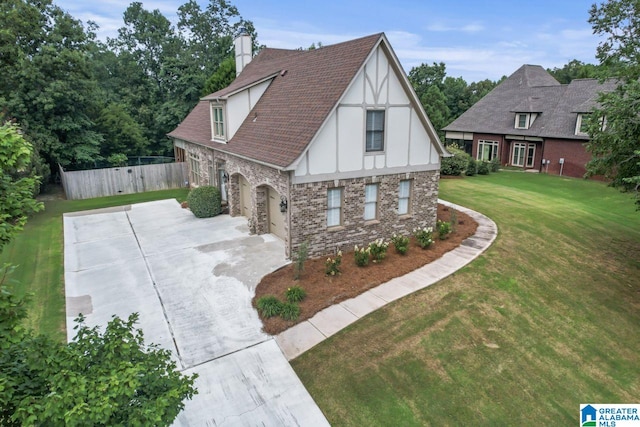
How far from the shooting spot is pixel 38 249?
1568 cm

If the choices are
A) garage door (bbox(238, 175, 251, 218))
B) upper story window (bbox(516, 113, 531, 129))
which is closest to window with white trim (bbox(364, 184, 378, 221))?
garage door (bbox(238, 175, 251, 218))

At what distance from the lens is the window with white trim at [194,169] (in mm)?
24281

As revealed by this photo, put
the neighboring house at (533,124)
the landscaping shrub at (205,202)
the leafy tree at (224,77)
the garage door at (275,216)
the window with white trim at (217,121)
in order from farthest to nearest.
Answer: the leafy tree at (224,77) → the neighboring house at (533,124) → the window with white trim at (217,121) → the landscaping shrub at (205,202) → the garage door at (275,216)

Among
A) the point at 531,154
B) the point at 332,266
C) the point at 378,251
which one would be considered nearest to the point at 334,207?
the point at 378,251

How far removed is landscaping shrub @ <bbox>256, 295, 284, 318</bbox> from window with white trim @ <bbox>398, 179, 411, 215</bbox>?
6.98m

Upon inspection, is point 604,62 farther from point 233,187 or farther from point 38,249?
point 38,249

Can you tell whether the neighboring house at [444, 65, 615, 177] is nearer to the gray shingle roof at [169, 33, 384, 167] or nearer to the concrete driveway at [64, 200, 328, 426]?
the gray shingle roof at [169, 33, 384, 167]

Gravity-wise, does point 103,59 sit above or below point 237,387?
above

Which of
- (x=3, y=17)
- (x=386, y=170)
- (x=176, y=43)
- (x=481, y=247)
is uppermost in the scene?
(x=176, y=43)

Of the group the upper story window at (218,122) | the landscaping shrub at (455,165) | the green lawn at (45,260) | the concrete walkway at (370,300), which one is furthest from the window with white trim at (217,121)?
the landscaping shrub at (455,165)

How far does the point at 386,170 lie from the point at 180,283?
8176 mm

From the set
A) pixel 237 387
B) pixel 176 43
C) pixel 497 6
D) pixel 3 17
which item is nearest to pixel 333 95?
pixel 237 387

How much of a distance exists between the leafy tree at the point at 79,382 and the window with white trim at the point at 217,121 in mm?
16111

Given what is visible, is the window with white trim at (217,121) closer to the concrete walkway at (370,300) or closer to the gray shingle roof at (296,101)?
the gray shingle roof at (296,101)
